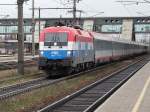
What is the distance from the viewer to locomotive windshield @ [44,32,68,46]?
31739mm

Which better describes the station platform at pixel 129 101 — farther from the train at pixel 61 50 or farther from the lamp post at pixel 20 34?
the lamp post at pixel 20 34

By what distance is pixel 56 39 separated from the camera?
32.0m

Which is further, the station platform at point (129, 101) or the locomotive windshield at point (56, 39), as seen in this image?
the locomotive windshield at point (56, 39)

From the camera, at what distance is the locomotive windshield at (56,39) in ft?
104

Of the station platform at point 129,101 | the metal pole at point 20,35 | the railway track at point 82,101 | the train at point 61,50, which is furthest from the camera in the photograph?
the metal pole at point 20,35

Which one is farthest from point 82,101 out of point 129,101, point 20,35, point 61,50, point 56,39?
point 20,35

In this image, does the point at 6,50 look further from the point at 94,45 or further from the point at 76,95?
the point at 76,95

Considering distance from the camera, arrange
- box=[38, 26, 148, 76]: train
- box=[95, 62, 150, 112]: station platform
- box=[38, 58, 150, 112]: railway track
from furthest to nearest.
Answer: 1. box=[38, 26, 148, 76]: train
2. box=[38, 58, 150, 112]: railway track
3. box=[95, 62, 150, 112]: station platform

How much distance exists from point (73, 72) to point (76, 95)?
14.4 metres

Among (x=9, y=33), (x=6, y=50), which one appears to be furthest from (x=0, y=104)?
(x=9, y=33)

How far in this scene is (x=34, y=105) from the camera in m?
16.4

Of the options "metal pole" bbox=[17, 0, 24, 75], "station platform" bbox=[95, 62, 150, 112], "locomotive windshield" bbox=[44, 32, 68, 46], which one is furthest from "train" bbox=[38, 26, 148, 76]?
"station platform" bbox=[95, 62, 150, 112]

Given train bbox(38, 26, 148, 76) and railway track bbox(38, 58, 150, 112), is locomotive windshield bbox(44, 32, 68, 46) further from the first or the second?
railway track bbox(38, 58, 150, 112)

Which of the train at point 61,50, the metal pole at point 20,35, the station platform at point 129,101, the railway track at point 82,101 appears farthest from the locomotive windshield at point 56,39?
the station platform at point 129,101
